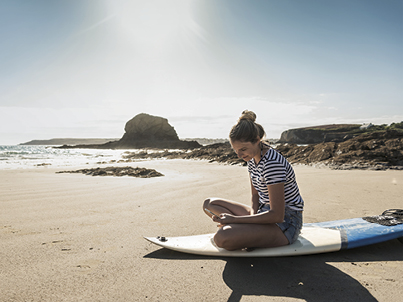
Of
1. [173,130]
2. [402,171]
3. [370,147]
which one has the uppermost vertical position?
[173,130]

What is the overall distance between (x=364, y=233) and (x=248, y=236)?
3.54 ft

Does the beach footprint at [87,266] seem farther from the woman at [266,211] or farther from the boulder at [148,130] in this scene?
the boulder at [148,130]

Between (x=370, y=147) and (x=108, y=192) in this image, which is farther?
(x=370, y=147)

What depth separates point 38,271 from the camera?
1.75 m

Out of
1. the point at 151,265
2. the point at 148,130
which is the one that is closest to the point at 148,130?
the point at 148,130

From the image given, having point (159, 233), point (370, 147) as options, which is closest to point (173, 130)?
point (370, 147)

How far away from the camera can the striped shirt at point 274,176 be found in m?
1.86

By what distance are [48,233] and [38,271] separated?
0.86m

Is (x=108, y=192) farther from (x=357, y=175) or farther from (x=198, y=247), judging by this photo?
(x=357, y=175)

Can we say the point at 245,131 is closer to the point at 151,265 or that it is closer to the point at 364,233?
the point at 151,265

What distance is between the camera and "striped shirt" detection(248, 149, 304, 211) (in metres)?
1.86

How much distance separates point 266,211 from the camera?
196 cm

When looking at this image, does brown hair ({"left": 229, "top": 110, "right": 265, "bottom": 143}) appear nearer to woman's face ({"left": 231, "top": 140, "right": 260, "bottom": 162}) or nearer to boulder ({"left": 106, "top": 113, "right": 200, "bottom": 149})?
woman's face ({"left": 231, "top": 140, "right": 260, "bottom": 162})

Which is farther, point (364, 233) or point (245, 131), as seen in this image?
point (364, 233)
